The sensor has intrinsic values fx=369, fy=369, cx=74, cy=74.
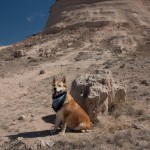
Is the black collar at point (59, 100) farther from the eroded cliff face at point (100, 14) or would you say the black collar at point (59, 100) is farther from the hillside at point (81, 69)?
the eroded cliff face at point (100, 14)

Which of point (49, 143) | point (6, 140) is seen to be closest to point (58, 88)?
point (49, 143)

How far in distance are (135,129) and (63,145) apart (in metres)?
1.83

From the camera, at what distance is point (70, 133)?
345 inches

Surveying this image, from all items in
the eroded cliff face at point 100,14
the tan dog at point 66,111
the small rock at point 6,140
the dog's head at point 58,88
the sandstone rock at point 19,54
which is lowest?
the small rock at point 6,140

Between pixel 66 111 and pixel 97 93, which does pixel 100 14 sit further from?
pixel 66 111

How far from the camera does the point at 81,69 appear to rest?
19438mm

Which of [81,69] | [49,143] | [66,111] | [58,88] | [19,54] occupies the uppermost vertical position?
[19,54]

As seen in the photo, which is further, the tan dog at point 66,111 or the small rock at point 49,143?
the tan dog at point 66,111

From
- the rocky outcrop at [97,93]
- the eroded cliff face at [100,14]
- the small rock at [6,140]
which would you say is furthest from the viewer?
the eroded cliff face at [100,14]

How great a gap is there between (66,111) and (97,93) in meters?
1.43

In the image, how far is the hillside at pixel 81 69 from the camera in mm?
8432

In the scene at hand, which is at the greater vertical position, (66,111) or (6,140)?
(66,111)

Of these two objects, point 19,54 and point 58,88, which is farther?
point 19,54

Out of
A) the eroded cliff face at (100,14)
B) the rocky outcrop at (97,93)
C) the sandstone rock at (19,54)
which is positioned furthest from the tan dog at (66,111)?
the eroded cliff face at (100,14)
